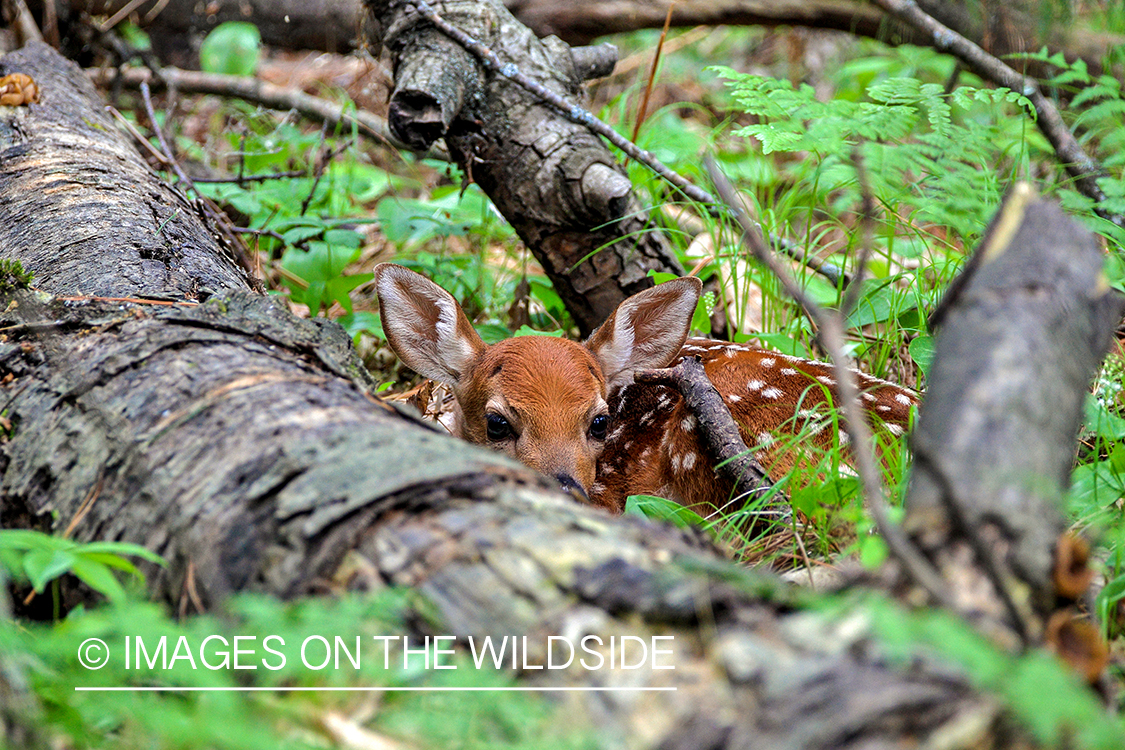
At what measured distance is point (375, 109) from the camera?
643cm

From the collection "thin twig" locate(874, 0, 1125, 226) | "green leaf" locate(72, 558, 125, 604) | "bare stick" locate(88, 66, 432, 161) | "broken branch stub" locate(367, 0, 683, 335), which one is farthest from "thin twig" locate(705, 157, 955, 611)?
"bare stick" locate(88, 66, 432, 161)

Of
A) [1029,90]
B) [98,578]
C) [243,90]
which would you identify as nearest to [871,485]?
[98,578]

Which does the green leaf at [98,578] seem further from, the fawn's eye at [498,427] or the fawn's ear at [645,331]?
the fawn's ear at [645,331]

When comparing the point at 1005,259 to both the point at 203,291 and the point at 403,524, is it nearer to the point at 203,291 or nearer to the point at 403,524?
the point at 403,524

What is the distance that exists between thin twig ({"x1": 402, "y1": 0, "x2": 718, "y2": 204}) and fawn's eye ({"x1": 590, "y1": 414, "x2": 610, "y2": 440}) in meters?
1.06

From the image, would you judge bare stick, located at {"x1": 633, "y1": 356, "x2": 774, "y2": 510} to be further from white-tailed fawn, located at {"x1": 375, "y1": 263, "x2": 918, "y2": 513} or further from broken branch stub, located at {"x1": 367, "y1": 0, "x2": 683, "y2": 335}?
broken branch stub, located at {"x1": 367, "y1": 0, "x2": 683, "y2": 335}

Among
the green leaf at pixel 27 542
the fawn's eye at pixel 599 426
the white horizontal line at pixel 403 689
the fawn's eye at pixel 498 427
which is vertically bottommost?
the fawn's eye at pixel 599 426

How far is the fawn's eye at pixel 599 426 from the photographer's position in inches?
133

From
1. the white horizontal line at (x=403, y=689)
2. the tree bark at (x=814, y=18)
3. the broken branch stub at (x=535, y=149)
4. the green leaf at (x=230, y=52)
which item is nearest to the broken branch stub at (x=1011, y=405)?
the white horizontal line at (x=403, y=689)

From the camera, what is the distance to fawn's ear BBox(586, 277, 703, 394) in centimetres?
346

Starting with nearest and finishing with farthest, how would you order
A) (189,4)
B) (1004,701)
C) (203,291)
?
1. (1004,701)
2. (203,291)
3. (189,4)

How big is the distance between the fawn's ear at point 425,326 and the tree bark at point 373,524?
3.59 feet

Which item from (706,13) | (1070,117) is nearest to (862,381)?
→ (1070,117)

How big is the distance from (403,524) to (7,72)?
12.2ft
